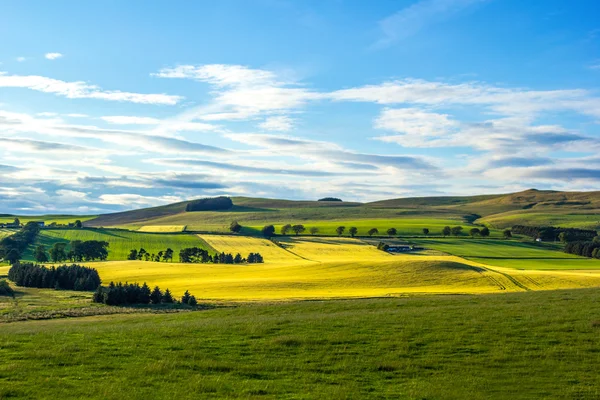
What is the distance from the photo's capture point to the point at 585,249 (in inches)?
4368

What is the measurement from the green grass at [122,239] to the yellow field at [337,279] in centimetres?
2778

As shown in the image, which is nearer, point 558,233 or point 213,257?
point 213,257

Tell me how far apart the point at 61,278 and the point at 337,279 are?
102 feet

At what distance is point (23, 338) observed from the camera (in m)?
21.6

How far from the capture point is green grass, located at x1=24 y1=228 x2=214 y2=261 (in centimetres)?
12288

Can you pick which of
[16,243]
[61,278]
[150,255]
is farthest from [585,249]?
[16,243]

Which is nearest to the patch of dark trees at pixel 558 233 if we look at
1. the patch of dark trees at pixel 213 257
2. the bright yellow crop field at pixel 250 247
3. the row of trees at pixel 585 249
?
the row of trees at pixel 585 249

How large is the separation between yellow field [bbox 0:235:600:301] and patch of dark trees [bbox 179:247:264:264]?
15951 mm

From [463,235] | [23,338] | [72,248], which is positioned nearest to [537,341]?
[23,338]

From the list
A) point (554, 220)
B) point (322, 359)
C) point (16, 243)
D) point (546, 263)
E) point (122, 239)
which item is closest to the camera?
point (322, 359)

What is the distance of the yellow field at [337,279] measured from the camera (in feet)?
192

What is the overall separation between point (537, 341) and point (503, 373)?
4.84m

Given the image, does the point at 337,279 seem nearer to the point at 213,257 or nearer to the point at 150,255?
the point at 213,257

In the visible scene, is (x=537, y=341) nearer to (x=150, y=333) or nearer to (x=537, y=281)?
(x=150, y=333)
